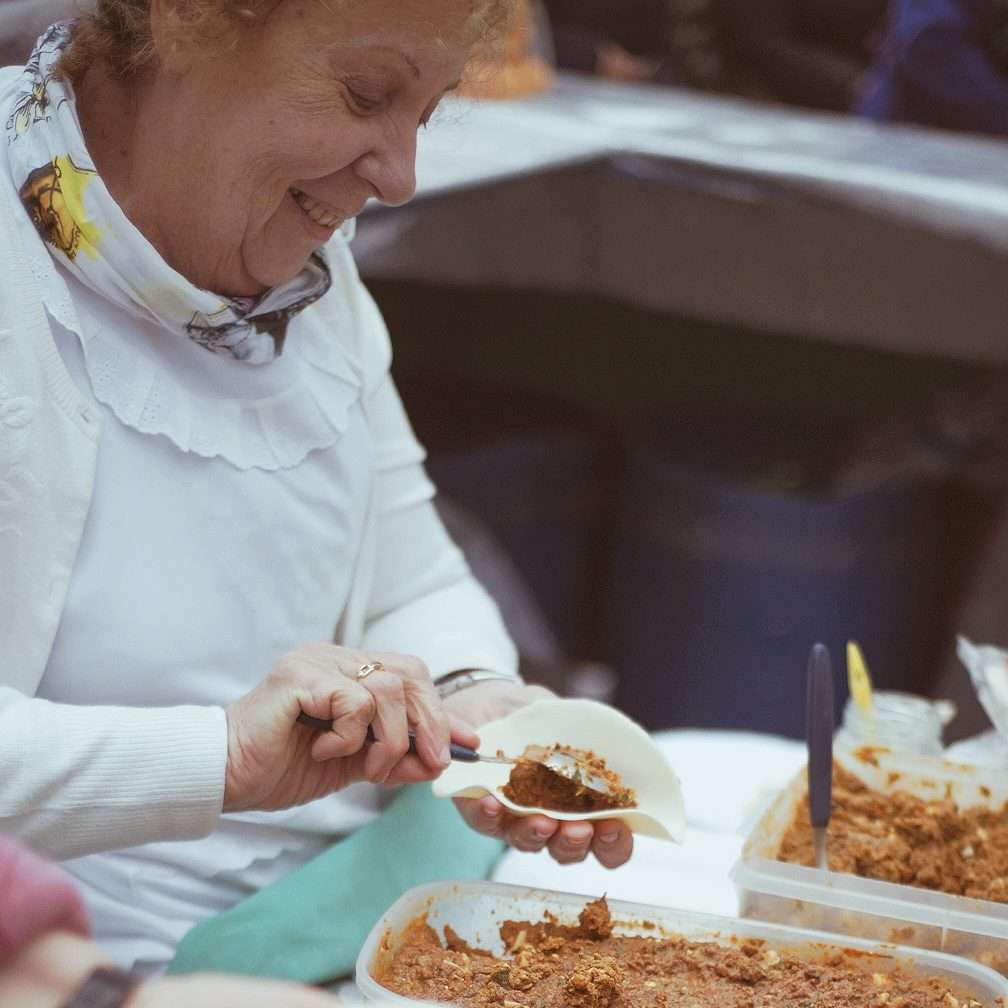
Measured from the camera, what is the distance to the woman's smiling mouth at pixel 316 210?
4.16 feet

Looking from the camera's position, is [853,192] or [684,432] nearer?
[853,192]

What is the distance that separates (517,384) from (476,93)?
2201 mm

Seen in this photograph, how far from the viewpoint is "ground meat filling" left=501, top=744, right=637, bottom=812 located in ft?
4.25

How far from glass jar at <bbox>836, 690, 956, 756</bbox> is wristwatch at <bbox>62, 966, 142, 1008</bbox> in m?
1.06

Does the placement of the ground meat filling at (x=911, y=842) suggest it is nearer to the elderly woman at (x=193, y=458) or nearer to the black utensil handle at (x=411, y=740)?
the elderly woman at (x=193, y=458)

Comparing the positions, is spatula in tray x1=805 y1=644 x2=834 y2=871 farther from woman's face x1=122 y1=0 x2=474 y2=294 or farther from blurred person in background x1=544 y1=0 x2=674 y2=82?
blurred person in background x1=544 y1=0 x2=674 y2=82

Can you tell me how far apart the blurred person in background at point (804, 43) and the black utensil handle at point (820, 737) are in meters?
3.86

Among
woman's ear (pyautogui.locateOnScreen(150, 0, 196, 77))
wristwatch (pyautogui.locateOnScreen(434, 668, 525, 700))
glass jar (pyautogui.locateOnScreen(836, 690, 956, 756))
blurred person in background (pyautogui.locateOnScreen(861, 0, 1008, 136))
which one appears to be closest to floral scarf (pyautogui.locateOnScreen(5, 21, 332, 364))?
woman's ear (pyautogui.locateOnScreen(150, 0, 196, 77))

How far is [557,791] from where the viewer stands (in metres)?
1.30

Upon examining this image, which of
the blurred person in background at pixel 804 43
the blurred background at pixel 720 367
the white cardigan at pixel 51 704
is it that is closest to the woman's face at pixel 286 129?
the white cardigan at pixel 51 704

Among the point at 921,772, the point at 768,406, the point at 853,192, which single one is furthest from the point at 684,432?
the point at 921,772

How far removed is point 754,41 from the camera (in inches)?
197

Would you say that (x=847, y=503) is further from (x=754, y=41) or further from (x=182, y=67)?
(x=754, y=41)

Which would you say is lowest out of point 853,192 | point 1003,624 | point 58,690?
point 1003,624
